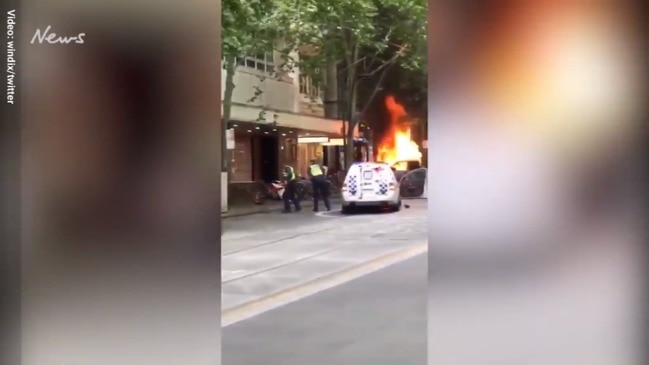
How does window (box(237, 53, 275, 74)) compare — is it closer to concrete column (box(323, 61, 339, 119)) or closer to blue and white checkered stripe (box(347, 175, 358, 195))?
concrete column (box(323, 61, 339, 119))

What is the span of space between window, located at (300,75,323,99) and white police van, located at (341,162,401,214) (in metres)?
4.33

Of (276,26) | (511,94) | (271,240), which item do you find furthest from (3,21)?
(276,26)

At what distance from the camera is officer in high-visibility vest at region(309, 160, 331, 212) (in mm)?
14102

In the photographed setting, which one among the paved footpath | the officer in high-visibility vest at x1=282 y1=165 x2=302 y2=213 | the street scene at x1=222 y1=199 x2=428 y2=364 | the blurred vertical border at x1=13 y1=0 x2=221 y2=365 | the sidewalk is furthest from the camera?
the officer in high-visibility vest at x1=282 y1=165 x2=302 y2=213

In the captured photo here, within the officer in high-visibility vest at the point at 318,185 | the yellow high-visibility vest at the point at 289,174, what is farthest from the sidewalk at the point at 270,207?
the yellow high-visibility vest at the point at 289,174

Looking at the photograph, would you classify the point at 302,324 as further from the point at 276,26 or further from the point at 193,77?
the point at 276,26

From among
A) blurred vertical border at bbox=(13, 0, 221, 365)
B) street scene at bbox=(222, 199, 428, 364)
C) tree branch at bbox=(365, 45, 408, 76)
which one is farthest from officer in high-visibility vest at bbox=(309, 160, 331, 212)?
blurred vertical border at bbox=(13, 0, 221, 365)

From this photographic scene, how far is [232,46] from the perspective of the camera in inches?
340

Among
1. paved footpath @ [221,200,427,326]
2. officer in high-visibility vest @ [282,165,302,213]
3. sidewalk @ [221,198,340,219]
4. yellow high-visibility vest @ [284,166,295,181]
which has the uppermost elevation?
yellow high-visibility vest @ [284,166,295,181]

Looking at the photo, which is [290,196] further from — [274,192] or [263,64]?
[263,64]

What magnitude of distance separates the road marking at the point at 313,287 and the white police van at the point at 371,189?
5.36m

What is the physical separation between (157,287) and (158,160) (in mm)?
428

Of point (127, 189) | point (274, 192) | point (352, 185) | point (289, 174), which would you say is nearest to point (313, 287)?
point (127, 189)

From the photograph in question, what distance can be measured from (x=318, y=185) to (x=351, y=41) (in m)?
2.59
